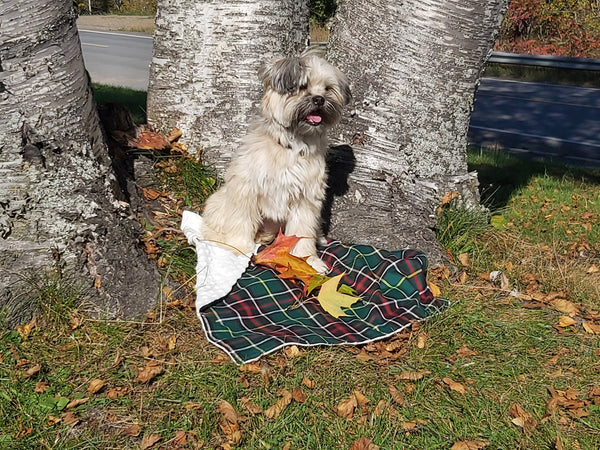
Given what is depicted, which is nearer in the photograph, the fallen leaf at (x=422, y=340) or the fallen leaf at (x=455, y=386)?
the fallen leaf at (x=455, y=386)

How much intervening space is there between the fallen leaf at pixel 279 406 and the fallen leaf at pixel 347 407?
264mm

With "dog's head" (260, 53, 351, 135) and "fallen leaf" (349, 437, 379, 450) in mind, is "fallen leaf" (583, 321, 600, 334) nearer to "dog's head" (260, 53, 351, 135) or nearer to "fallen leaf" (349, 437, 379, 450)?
"fallen leaf" (349, 437, 379, 450)

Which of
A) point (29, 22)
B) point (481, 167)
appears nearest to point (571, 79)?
point (481, 167)

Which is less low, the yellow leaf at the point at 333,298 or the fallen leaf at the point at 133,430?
the fallen leaf at the point at 133,430

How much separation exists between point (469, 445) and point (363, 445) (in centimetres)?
53

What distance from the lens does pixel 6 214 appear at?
3477 millimetres

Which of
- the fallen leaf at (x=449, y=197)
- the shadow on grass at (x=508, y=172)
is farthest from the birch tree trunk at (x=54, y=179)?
the shadow on grass at (x=508, y=172)

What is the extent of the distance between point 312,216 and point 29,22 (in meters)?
2.16

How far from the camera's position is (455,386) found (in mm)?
3359

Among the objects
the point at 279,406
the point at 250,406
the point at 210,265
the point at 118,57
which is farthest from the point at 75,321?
the point at 118,57

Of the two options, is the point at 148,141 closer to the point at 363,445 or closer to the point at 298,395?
the point at 298,395

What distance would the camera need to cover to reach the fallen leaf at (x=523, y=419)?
310cm

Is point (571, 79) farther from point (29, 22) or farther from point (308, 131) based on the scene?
point (29, 22)

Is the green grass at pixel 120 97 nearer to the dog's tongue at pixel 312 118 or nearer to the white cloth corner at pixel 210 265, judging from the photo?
the white cloth corner at pixel 210 265
